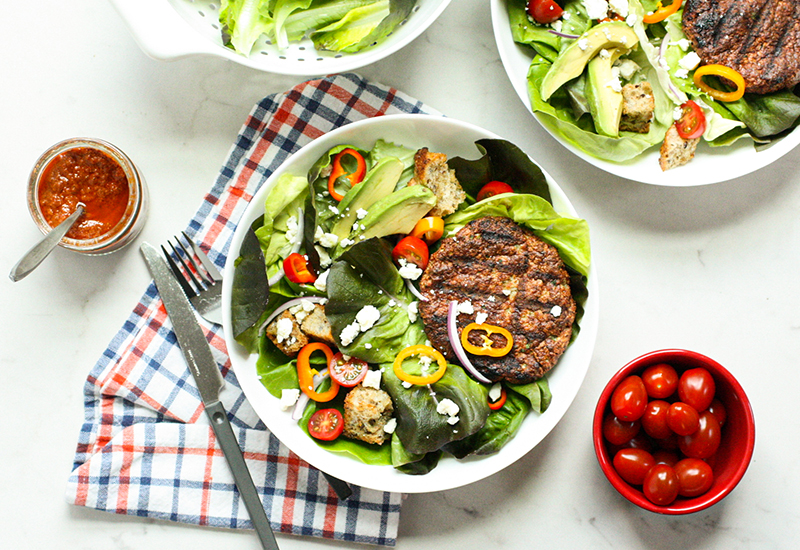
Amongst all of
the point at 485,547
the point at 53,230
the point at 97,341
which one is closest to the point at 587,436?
the point at 485,547

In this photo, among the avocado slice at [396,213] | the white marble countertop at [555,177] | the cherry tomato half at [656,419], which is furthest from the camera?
the white marble countertop at [555,177]

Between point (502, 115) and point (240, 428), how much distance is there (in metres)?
1.88

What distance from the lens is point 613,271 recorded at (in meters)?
2.87

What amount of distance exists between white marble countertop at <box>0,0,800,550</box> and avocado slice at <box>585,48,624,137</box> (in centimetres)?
29

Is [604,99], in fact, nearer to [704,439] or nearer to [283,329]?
[704,439]

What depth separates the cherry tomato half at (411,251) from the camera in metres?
2.43

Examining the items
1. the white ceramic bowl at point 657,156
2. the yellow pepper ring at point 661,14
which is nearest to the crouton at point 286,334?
the white ceramic bowl at point 657,156

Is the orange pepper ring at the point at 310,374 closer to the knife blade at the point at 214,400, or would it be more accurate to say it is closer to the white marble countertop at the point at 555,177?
the knife blade at the point at 214,400

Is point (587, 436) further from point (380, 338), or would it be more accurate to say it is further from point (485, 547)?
point (380, 338)

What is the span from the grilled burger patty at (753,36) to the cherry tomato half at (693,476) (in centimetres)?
164

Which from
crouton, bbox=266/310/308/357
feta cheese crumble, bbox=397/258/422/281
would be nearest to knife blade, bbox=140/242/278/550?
crouton, bbox=266/310/308/357

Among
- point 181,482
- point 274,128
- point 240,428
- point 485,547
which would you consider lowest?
point 485,547

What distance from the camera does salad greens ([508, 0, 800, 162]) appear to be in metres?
2.57

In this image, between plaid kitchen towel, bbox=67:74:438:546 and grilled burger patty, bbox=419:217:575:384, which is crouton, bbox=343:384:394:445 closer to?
grilled burger patty, bbox=419:217:575:384
